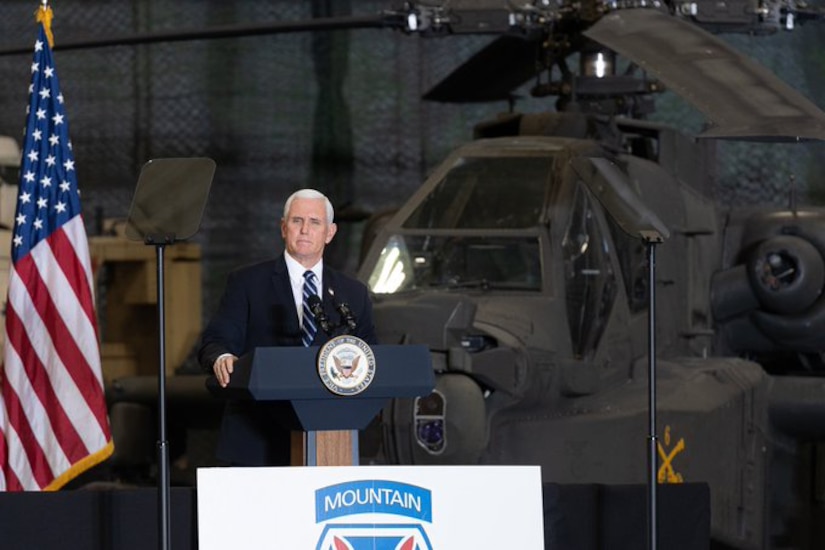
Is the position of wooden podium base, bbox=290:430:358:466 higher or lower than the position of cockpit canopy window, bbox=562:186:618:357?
lower

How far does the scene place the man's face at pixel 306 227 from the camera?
4328 millimetres

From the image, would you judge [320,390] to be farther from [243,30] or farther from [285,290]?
[243,30]

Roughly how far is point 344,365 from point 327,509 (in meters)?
0.35

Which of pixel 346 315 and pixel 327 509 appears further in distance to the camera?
pixel 346 315

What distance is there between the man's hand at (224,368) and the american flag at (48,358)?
95.6 inches

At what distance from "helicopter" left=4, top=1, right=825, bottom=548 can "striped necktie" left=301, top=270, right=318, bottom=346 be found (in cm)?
93

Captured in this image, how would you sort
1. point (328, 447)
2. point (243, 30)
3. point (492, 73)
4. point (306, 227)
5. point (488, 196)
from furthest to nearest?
point (492, 73) < point (243, 30) < point (488, 196) < point (306, 227) < point (328, 447)


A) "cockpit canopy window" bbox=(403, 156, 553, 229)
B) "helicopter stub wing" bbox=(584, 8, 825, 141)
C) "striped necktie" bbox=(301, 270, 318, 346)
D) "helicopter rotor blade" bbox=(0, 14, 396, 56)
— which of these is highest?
"helicopter rotor blade" bbox=(0, 14, 396, 56)

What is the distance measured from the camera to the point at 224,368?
4199 millimetres

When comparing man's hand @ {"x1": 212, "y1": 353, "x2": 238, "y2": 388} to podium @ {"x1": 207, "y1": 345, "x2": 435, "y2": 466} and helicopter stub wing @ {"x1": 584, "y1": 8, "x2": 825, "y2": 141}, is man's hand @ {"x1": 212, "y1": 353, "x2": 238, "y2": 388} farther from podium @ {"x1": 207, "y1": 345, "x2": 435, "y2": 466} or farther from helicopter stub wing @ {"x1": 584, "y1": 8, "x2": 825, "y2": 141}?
helicopter stub wing @ {"x1": 584, "y1": 8, "x2": 825, "y2": 141}

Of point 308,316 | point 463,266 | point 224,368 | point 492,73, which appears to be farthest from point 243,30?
point 224,368

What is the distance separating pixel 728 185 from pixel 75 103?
169 inches

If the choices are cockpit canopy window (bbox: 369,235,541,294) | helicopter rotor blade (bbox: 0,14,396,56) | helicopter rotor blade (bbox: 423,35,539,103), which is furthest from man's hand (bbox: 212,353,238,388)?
helicopter rotor blade (bbox: 423,35,539,103)

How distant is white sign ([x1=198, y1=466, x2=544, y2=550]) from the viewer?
12.7 feet
